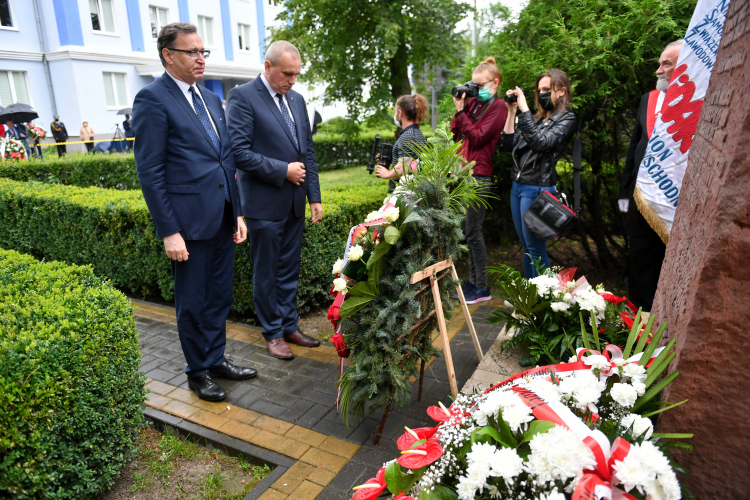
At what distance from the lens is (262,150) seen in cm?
387

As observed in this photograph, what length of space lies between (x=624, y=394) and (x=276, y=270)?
293cm

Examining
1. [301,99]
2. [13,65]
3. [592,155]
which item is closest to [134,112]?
[301,99]

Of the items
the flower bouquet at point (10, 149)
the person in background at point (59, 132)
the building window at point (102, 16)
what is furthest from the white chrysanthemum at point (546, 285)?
the building window at point (102, 16)

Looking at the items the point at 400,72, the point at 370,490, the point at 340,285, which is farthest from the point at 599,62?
the point at 400,72

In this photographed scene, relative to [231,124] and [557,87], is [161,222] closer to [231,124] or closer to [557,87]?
[231,124]

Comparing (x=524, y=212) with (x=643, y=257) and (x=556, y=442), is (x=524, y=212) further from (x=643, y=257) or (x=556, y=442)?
(x=556, y=442)

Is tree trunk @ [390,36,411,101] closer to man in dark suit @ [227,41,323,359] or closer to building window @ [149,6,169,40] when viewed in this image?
man in dark suit @ [227,41,323,359]

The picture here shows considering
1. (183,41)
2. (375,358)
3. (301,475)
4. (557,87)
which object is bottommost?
(301,475)

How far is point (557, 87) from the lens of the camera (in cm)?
414

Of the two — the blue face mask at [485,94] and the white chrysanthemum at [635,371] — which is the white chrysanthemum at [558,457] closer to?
the white chrysanthemum at [635,371]

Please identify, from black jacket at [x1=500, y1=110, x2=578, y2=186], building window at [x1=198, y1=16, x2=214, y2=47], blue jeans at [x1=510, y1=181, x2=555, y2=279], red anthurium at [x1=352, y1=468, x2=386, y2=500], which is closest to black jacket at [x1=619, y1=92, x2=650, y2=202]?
black jacket at [x1=500, y1=110, x2=578, y2=186]

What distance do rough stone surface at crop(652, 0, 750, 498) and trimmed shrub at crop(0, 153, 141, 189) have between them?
8.98 metres

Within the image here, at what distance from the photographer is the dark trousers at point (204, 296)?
3.36 metres

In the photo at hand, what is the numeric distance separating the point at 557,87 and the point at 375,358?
2887 mm
